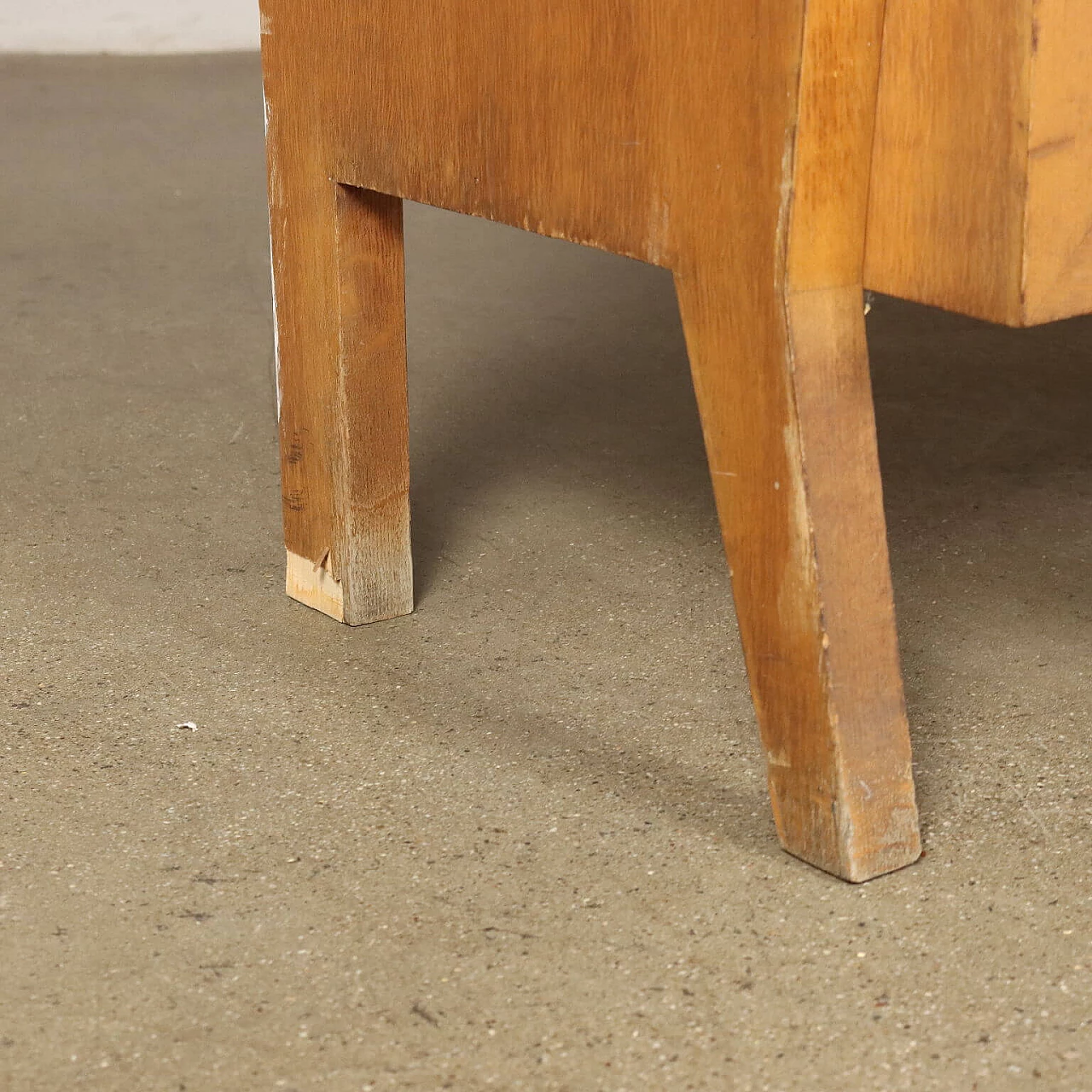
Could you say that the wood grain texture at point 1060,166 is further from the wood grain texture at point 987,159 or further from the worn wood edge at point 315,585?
the worn wood edge at point 315,585

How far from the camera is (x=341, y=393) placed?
3.54 ft

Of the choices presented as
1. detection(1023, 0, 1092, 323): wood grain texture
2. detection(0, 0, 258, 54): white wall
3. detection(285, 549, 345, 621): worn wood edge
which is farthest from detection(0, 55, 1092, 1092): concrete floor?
detection(0, 0, 258, 54): white wall

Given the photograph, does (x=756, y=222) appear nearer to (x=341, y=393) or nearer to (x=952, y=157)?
(x=952, y=157)

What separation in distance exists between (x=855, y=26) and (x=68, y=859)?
22.4 inches

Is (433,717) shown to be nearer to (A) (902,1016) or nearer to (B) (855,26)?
(A) (902,1016)

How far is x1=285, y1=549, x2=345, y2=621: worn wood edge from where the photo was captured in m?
1.13

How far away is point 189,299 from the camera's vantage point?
79.5 inches

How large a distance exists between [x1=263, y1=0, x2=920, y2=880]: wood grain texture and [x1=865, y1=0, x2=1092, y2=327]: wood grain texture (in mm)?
16

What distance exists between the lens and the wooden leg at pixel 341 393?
1.05m

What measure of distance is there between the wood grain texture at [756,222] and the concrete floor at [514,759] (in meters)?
0.09

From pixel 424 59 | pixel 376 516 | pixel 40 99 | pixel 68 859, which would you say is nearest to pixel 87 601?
pixel 376 516

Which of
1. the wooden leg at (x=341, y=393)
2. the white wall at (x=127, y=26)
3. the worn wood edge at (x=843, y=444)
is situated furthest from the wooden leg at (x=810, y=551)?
the white wall at (x=127, y=26)

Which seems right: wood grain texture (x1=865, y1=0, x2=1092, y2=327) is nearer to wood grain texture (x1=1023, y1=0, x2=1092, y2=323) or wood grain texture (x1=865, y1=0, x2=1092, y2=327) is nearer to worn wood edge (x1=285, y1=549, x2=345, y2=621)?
wood grain texture (x1=1023, y1=0, x2=1092, y2=323)

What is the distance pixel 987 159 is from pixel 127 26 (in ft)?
13.5
